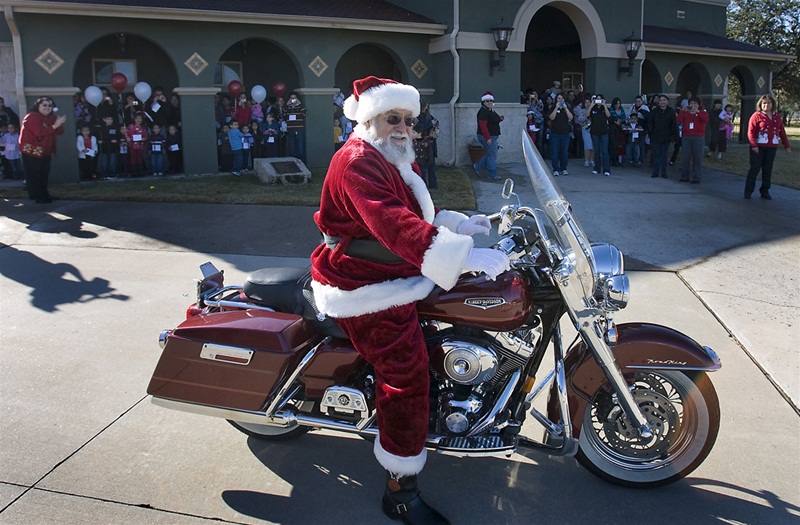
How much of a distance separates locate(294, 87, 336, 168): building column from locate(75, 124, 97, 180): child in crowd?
14.2 ft

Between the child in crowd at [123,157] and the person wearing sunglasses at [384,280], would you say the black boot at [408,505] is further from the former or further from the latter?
the child in crowd at [123,157]

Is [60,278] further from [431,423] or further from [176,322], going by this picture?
[431,423]

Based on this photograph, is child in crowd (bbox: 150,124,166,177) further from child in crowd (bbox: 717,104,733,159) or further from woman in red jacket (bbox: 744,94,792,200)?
child in crowd (bbox: 717,104,733,159)

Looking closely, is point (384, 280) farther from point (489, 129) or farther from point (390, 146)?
point (489, 129)

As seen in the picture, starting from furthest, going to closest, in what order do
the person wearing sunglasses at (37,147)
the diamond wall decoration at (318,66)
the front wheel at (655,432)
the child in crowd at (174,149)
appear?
the diamond wall decoration at (318,66)
the child in crowd at (174,149)
the person wearing sunglasses at (37,147)
the front wheel at (655,432)

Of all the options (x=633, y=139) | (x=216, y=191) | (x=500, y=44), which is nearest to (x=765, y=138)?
(x=633, y=139)

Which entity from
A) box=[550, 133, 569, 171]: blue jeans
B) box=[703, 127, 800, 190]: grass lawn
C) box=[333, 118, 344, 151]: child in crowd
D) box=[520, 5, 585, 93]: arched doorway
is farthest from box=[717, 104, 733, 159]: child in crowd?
box=[333, 118, 344, 151]: child in crowd

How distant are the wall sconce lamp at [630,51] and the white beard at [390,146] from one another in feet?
51.6

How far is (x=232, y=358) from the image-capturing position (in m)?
3.14

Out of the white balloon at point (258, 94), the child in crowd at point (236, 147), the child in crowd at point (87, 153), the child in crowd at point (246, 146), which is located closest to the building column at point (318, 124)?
the white balloon at point (258, 94)

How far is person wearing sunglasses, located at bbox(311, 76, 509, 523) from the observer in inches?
112

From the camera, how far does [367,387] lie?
3.09 metres

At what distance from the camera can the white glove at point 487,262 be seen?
8.57 feet

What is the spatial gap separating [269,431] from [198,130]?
11598 mm
